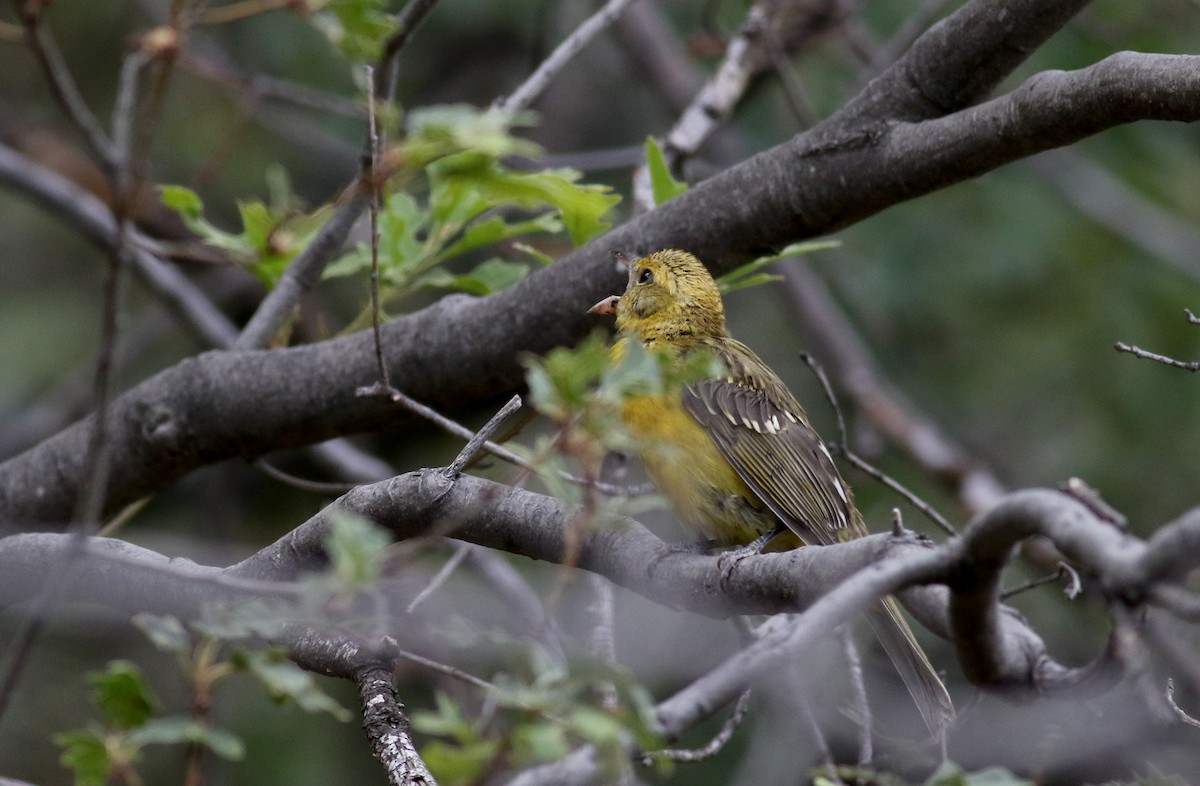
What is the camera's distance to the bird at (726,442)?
433cm

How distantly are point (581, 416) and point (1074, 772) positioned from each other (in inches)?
126

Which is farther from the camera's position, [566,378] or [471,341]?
[471,341]

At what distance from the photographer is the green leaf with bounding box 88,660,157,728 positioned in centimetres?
189

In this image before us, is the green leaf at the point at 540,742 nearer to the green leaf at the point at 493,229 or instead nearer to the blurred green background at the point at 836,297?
the green leaf at the point at 493,229

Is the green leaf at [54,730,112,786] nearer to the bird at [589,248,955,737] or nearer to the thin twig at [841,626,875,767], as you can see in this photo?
the thin twig at [841,626,875,767]

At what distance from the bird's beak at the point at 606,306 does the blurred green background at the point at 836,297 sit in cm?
246

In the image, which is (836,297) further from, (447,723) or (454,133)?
(447,723)

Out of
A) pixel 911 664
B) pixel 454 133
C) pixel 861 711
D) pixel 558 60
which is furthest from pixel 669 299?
pixel 454 133

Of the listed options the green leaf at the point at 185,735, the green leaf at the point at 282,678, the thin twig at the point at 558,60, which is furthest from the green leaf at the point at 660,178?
the green leaf at the point at 185,735

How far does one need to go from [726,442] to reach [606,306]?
25.3 inches

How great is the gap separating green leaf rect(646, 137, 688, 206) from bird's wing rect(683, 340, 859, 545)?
2.21 feet

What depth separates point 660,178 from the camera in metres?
4.48

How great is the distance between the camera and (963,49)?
3729mm

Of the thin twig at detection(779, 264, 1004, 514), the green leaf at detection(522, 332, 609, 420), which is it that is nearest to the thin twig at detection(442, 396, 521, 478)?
the green leaf at detection(522, 332, 609, 420)
